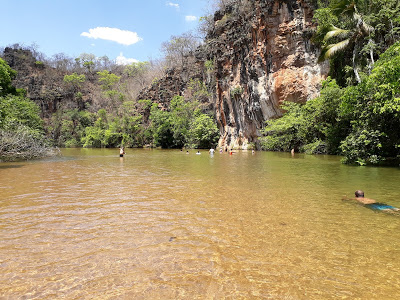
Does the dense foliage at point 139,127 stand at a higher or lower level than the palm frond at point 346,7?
lower

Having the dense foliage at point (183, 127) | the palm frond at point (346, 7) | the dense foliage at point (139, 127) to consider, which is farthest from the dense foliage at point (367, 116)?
the dense foliage at point (139, 127)

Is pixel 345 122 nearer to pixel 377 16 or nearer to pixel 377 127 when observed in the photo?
pixel 377 127

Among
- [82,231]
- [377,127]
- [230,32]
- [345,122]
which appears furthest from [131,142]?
[82,231]

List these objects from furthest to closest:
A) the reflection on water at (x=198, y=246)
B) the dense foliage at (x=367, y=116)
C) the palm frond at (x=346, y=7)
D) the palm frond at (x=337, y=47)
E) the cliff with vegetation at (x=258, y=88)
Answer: the palm frond at (x=337, y=47), the palm frond at (x=346, y=7), the cliff with vegetation at (x=258, y=88), the dense foliage at (x=367, y=116), the reflection on water at (x=198, y=246)

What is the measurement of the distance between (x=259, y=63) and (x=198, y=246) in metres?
32.0

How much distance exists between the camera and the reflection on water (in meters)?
2.90

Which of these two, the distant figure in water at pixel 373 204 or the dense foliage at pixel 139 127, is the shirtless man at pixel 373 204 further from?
the dense foliage at pixel 139 127

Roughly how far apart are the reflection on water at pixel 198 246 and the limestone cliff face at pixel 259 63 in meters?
→ 24.3

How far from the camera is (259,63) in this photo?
3259cm

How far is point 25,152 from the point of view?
733 inches

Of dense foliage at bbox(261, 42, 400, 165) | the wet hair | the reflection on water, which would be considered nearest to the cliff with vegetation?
dense foliage at bbox(261, 42, 400, 165)

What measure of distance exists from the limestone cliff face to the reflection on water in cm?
Answer: 2428

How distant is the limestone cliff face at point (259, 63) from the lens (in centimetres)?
2855

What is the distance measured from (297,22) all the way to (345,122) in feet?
48.2
